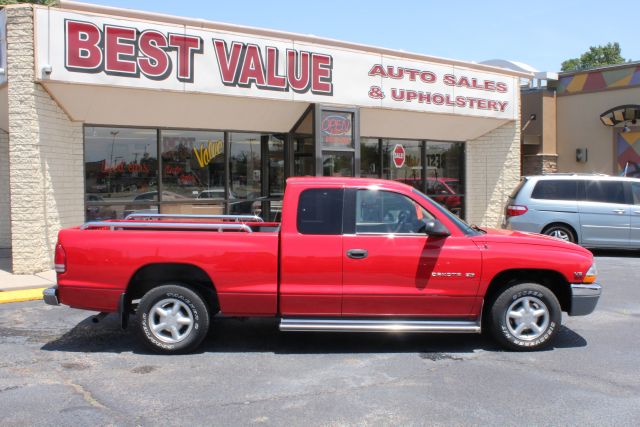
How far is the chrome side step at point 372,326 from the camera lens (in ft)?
18.3

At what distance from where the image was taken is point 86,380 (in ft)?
16.5

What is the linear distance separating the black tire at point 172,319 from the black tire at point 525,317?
2.84 metres

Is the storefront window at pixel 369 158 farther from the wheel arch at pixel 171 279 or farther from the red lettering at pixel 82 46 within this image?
the wheel arch at pixel 171 279

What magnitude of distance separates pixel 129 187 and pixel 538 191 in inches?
328

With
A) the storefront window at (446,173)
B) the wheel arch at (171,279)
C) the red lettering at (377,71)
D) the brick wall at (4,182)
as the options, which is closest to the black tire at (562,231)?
the storefront window at (446,173)

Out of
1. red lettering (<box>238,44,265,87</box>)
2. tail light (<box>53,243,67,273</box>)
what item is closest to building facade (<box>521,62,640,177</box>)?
red lettering (<box>238,44,265,87</box>)

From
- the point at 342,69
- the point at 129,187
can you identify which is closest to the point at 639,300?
the point at 342,69

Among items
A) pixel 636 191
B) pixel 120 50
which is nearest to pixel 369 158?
pixel 636 191

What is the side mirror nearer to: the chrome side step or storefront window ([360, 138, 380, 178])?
the chrome side step

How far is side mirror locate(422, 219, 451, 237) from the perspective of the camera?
5559mm

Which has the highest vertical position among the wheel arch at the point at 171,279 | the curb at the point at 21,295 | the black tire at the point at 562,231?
the black tire at the point at 562,231

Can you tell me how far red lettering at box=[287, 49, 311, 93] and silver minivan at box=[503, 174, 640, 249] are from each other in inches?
198

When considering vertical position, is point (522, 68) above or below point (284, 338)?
above

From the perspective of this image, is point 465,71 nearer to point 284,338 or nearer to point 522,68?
point 522,68
